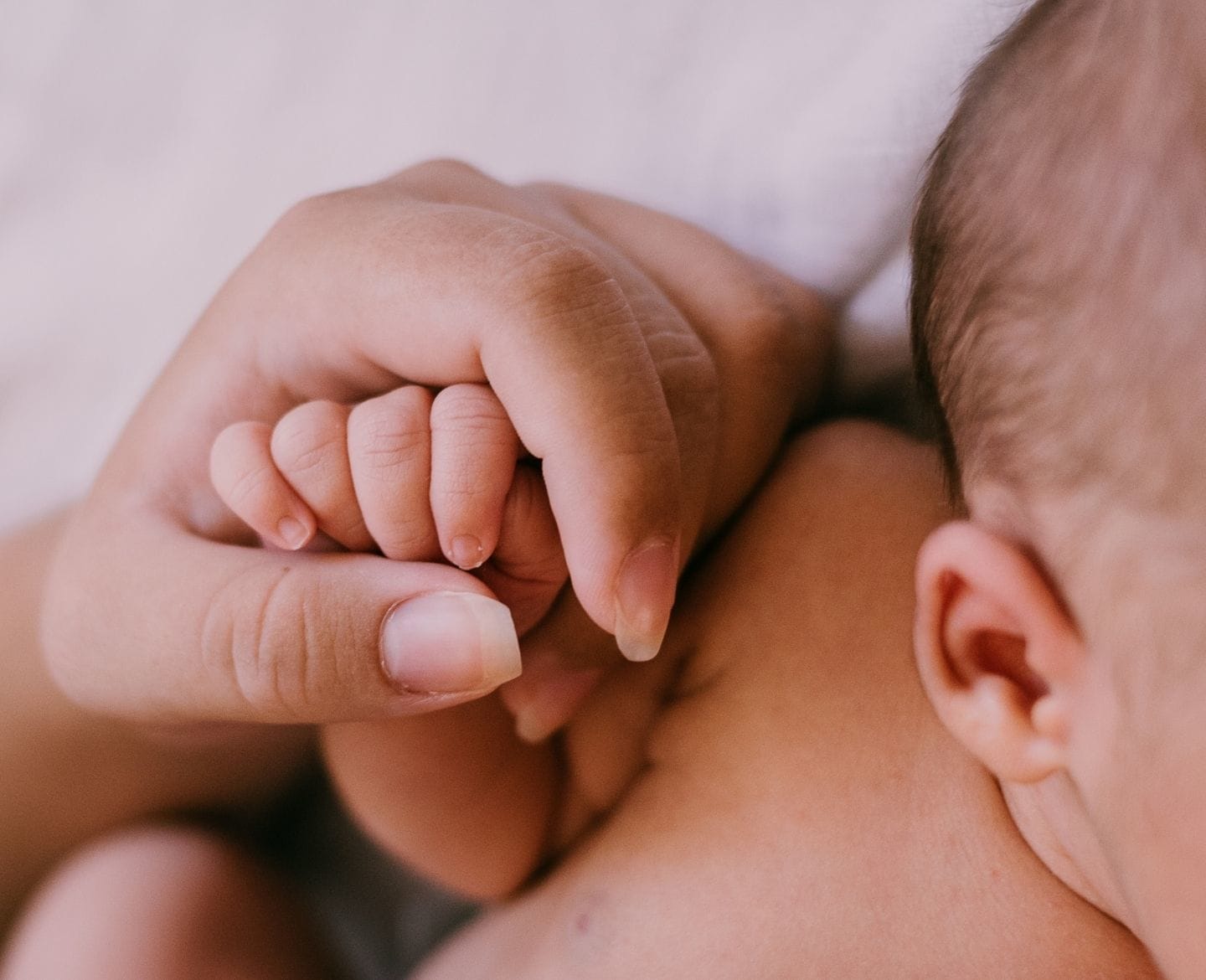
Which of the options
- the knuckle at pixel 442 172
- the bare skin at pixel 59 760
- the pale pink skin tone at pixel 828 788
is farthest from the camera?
the bare skin at pixel 59 760

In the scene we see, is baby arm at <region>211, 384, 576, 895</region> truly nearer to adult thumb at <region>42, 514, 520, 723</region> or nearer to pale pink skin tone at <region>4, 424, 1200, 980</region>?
adult thumb at <region>42, 514, 520, 723</region>

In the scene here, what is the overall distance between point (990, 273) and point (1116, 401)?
9cm

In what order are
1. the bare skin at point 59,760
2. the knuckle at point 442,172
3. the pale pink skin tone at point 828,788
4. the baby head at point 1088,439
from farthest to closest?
the bare skin at point 59,760 < the knuckle at point 442,172 < the pale pink skin tone at point 828,788 < the baby head at point 1088,439

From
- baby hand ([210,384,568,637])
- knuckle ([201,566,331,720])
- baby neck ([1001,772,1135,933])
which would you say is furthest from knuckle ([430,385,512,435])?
baby neck ([1001,772,1135,933])

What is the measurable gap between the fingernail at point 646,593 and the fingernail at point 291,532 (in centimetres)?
18

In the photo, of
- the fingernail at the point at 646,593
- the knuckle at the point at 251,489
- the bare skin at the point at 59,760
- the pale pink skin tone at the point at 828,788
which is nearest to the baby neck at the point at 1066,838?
the pale pink skin tone at the point at 828,788

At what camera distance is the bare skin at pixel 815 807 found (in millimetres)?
584

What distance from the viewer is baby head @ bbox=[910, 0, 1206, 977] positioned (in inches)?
16.8

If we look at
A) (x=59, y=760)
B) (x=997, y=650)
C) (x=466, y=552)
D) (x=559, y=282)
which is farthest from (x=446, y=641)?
(x=59, y=760)

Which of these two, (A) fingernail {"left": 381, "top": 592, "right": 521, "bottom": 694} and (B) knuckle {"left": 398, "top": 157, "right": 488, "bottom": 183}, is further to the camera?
(B) knuckle {"left": 398, "top": 157, "right": 488, "bottom": 183}

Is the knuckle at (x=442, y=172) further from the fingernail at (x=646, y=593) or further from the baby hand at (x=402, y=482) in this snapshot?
the fingernail at (x=646, y=593)

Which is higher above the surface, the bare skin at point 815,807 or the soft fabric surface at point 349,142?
the soft fabric surface at point 349,142

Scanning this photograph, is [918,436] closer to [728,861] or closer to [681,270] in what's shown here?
[681,270]

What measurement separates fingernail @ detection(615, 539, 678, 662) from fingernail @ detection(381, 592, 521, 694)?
0.06 metres
